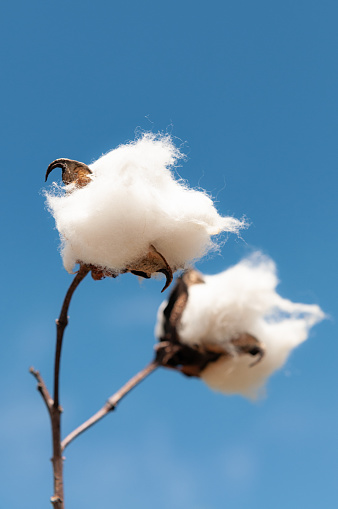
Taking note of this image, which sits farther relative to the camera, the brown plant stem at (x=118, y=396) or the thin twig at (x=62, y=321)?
the thin twig at (x=62, y=321)

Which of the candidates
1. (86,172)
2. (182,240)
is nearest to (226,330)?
(182,240)

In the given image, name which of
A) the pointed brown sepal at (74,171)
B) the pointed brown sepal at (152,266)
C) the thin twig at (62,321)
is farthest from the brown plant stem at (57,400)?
the pointed brown sepal at (74,171)

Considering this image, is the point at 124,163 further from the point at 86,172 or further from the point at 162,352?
the point at 162,352

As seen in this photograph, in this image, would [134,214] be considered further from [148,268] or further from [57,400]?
[57,400]

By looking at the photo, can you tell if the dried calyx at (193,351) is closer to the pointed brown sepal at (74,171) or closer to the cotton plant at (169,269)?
the cotton plant at (169,269)

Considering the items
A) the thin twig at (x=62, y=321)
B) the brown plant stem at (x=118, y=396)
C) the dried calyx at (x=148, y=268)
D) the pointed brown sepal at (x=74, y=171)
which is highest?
the pointed brown sepal at (x=74, y=171)

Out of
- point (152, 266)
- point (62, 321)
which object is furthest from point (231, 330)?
point (62, 321)

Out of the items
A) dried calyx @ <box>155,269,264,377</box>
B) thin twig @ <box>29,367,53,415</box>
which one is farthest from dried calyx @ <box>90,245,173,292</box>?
thin twig @ <box>29,367,53,415</box>
